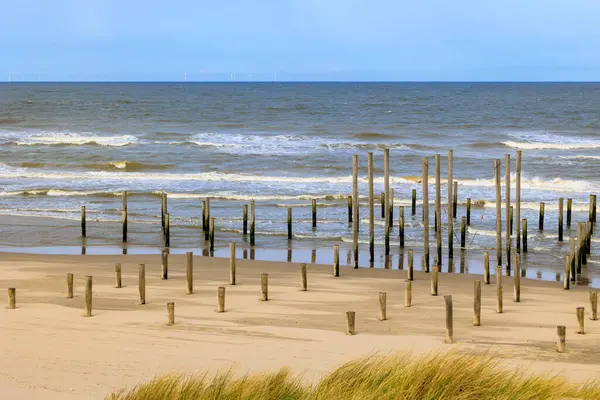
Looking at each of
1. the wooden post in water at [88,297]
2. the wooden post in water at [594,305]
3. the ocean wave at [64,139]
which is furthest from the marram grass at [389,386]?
the ocean wave at [64,139]

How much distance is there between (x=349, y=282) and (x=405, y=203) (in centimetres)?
1399

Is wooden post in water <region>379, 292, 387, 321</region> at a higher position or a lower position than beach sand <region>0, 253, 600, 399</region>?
higher

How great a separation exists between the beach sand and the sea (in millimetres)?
4370

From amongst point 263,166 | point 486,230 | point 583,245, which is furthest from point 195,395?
point 263,166

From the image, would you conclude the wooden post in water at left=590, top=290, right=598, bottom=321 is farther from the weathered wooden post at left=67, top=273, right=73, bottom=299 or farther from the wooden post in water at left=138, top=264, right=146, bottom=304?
the weathered wooden post at left=67, top=273, right=73, bottom=299

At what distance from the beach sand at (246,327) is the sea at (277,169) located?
4.37 meters

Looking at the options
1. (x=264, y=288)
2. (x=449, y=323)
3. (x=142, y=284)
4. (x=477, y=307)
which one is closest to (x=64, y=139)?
(x=142, y=284)

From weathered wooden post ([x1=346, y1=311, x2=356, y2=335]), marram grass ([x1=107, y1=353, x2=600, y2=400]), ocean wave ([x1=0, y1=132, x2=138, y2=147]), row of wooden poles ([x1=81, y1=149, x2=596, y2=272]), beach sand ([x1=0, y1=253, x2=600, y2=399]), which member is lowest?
beach sand ([x1=0, y1=253, x2=600, y2=399])

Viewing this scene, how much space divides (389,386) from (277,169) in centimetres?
3420

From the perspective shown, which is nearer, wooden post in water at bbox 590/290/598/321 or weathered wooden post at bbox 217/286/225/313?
wooden post in water at bbox 590/290/598/321

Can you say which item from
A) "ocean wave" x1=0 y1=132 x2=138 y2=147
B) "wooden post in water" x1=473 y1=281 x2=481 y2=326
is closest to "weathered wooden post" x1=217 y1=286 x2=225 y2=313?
"wooden post in water" x1=473 y1=281 x2=481 y2=326

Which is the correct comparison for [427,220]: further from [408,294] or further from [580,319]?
[580,319]

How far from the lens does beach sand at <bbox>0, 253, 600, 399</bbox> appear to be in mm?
12867

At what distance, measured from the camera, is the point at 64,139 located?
5972 cm
